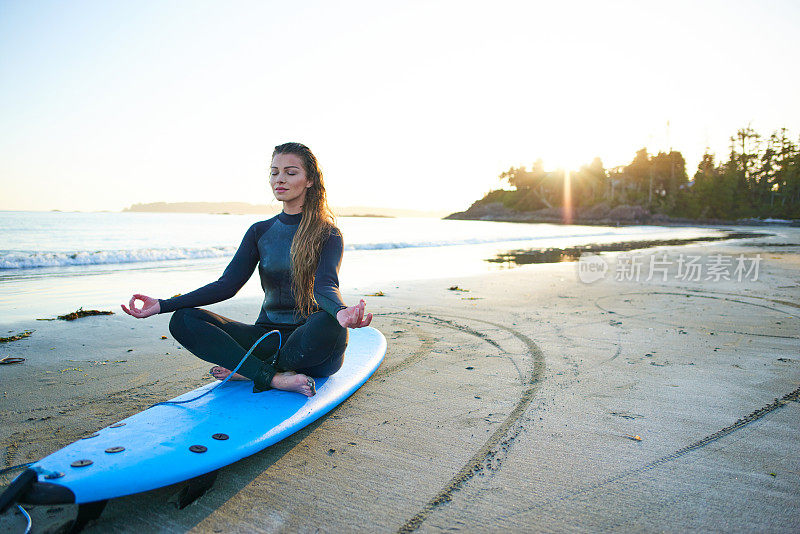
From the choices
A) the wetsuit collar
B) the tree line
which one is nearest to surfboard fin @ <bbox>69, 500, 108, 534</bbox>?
the wetsuit collar

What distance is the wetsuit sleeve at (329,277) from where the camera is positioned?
2.63 m

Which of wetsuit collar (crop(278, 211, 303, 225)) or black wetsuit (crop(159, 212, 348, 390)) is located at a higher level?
wetsuit collar (crop(278, 211, 303, 225))

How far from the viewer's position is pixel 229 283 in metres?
3.04

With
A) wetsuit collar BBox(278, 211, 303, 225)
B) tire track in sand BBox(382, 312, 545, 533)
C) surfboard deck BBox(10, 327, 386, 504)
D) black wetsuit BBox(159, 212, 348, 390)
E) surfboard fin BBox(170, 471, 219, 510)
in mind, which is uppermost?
wetsuit collar BBox(278, 211, 303, 225)

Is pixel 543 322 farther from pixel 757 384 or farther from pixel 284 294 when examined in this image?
pixel 284 294

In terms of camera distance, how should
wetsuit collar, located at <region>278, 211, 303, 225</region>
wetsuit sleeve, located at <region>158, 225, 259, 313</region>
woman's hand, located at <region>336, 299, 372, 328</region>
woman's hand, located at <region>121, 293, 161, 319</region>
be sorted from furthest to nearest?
1. wetsuit collar, located at <region>278, 211, 303, 225</region>
2. wetsuit sleeve, located at <region>158, 225, 259, 313</region>
3. woman's hand, located at <region>121, 293, 161, 319</region>
4. woman's hand, located at <region>336, 299, 372, 328</region>

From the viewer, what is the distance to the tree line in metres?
55.7

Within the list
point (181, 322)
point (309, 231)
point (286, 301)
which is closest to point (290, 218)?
point (309, 231)

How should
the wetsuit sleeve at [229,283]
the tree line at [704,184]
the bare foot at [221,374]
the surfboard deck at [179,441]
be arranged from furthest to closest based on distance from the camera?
the tree line at [704,184] → the bare foot at [221,374] → the wetsuit sleeve at [229,283] → the surfboard deck at [179,441]

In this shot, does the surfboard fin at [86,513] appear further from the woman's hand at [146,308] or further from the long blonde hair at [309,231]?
the long blonde hair at [309,231]

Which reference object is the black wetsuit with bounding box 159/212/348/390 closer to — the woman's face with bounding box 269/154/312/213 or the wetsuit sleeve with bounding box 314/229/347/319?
the wetsuit sleeve with bounding box 314/229/347/319

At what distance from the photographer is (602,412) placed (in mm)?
2881

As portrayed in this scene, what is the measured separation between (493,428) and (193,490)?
162 centimetres

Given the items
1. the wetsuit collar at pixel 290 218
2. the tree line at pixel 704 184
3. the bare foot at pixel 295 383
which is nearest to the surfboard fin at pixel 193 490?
the bare foot at pixel 295 383
